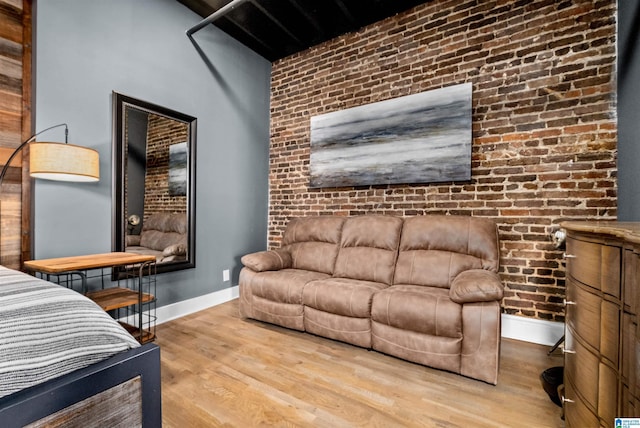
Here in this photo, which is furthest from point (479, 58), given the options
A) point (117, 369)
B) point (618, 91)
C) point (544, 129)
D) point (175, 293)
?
point (175, 293)

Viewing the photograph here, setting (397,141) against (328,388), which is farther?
(397,141)

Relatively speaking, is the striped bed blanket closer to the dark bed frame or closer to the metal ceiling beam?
the dark bed frame

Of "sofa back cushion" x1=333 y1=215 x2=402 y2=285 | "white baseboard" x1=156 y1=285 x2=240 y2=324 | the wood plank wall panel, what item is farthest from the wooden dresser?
the wood plank wall panel

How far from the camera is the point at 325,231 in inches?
117

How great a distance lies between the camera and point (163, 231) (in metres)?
2.74

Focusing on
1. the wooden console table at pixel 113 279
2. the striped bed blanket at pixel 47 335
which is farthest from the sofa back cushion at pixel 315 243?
the striped bed blanket at pixel 47 335

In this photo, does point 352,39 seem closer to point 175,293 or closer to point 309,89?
point 309,89

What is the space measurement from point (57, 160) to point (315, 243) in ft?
6.88

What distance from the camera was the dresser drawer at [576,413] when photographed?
102cm

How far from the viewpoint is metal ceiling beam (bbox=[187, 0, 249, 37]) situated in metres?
2.57

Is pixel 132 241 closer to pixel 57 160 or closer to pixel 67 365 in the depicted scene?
pixel 57 160

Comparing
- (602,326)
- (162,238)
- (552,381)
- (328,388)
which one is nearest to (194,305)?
(162,238)

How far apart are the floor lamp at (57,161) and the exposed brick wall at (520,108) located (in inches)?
93.6

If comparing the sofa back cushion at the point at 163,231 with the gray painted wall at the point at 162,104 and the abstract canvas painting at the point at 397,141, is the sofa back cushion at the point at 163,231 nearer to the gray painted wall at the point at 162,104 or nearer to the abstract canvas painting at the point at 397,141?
the gray painted wall at the point at 162,104
